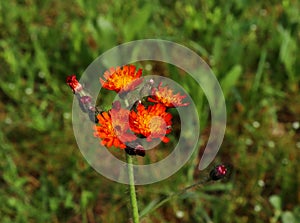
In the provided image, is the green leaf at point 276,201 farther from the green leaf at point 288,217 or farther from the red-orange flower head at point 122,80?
the red-orange flower head at point 122,80

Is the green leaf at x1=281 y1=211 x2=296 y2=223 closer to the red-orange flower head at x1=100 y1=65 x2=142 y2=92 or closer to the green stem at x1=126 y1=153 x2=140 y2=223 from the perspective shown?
the green stem at x1=126 y1=153 x2=140 y2=223

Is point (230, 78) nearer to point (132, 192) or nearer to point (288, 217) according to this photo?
point (288, 217)

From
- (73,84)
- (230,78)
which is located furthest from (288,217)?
(73,84)

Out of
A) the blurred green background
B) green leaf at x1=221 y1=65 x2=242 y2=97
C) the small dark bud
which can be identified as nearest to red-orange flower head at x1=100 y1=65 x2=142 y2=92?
the small dark bud

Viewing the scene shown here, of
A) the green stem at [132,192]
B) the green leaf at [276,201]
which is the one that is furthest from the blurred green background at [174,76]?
the green stem at [132,192]

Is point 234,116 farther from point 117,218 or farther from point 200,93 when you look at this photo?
point 117,218

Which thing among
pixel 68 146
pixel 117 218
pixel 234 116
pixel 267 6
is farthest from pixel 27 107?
pixel 267 6
